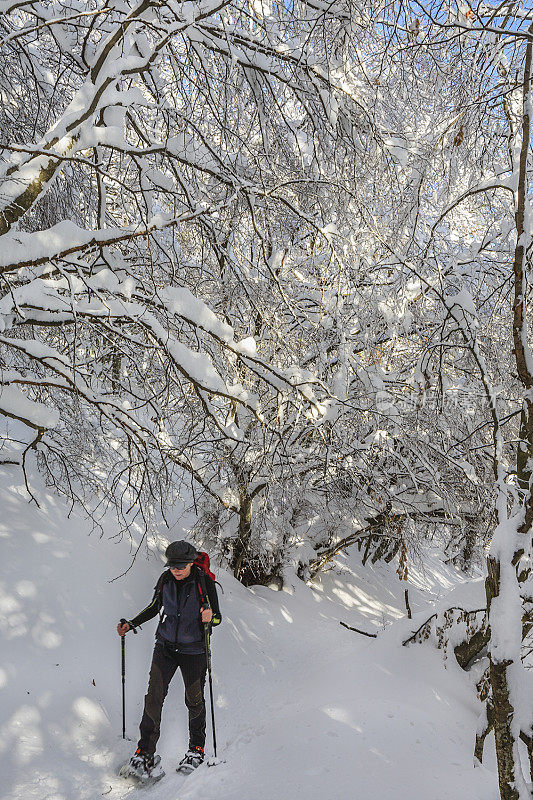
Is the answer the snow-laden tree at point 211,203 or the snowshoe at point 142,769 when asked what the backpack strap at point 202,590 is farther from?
the snowshoe at point 142,769

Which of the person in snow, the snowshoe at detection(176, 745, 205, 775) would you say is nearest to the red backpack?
the person in snow

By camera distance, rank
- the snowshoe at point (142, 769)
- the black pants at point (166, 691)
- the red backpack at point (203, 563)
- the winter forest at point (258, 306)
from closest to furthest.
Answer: the winter forest at point (258, 306) < the snowshoe at point (142, 769) < the black pants at point (166, 691) < the red backpack at point (203, 563)

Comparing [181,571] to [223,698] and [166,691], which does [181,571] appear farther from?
[223,698]

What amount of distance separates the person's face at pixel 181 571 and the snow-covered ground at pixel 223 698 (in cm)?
138

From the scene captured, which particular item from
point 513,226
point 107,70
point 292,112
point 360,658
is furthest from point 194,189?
point 360,658

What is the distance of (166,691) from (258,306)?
3213 mm

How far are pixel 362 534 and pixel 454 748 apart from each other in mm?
5704

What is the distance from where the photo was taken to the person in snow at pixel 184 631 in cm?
434

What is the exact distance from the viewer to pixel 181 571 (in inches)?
178

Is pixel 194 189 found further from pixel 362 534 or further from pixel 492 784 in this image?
pixel 362 534

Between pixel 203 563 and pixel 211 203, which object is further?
pixel 203 563

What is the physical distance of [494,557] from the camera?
112 inches

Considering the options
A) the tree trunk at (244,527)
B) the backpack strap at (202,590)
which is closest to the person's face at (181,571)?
the backpack strap at (202,590)

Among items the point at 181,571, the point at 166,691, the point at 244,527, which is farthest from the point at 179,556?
the point at 244,527
